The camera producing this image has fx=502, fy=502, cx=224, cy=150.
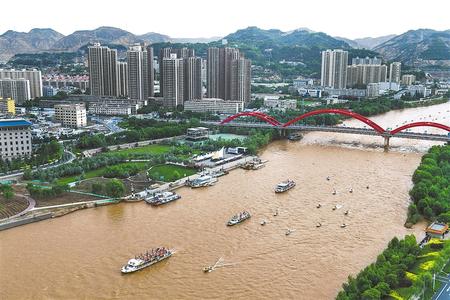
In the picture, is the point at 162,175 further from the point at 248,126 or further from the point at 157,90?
the point at 157,90

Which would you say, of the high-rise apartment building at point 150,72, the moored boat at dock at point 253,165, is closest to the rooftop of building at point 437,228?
the moored boat at dock at point 253,165

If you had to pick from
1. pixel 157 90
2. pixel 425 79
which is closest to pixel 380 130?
pixel 157 90

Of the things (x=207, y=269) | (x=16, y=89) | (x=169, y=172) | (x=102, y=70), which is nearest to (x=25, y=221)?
(x=207, y=269)

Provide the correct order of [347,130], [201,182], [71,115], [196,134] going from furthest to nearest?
[71,115] < [347,130] < [196,134] < [201,182]

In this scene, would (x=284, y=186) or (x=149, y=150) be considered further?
(x=149, y=150)

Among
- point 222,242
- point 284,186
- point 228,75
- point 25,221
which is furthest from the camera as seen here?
point 228,75

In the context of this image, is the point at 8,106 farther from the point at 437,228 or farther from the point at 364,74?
Result: the point at 364,74
